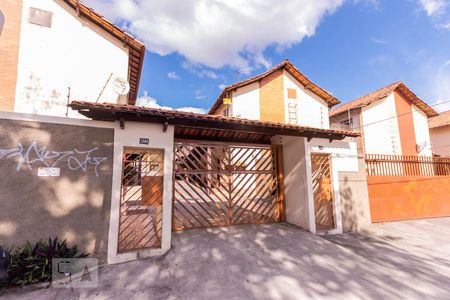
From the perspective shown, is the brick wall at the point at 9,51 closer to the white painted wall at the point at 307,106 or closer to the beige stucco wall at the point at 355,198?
the beige stucco wall at the point at 355,198

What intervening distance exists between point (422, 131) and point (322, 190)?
17032mm

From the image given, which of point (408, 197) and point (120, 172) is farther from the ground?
point (120, 172)

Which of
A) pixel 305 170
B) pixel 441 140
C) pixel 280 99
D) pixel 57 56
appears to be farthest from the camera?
pixel 441 140

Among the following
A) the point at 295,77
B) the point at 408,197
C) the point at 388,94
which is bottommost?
the point at 408,197

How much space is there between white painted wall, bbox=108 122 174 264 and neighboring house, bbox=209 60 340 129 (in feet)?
29.2

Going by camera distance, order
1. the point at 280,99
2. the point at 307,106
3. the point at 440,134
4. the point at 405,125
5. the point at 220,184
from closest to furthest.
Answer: the point at 220,184 < the point at 280,99 < the point at 307,106 < the point at 405,125 < the point at 440,134

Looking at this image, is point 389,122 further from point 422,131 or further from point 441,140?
point 441,140

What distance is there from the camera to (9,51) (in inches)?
325

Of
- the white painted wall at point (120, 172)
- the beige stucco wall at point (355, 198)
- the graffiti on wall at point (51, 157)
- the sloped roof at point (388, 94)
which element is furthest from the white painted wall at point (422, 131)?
the graffiti on wall at point (51, 157)

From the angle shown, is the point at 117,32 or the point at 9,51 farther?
the point at 117,32

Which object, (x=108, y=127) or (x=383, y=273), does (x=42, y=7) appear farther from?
(x=383, y=273)

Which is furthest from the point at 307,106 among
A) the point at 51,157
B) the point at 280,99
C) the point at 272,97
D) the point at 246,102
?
the point at 51,157

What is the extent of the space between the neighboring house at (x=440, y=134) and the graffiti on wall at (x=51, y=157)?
2547cm

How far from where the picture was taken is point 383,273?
4605 millimetres
